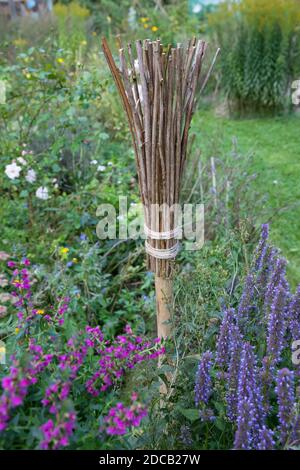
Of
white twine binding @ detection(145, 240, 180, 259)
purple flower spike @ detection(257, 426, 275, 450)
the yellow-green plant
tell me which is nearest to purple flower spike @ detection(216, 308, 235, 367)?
purple flower spike @ detection(257, 426, 275, 450)

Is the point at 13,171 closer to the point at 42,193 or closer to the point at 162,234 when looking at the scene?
the point at 42,193

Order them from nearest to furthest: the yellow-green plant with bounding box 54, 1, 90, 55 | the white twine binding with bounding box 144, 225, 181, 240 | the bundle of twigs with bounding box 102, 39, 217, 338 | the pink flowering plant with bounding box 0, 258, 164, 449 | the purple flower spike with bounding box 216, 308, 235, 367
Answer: the pink flowering plant with bounding box 0, 258, 164, 449
the purple flower spike with bounding box 216, 308, 235, 367
the bundle of twigs with bounding box 102, 39, 217, 338
the white twine binding with bounding box 144, 225, 181, 240
the yellow-green plant with bounding box 54, 1, 90, 55

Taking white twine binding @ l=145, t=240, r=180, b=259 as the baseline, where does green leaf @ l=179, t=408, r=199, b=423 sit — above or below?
below

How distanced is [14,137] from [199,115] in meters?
2.51

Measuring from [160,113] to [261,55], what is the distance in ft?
13.1

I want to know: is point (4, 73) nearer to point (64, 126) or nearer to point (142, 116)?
point (64, 126)

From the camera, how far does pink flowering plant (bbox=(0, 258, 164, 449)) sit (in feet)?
2.89

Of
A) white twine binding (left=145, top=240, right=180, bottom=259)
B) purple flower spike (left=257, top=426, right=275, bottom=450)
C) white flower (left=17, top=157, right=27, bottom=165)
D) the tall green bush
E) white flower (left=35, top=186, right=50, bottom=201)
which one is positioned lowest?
purple flower spike (left=257, top=426, right=275, bottom=450)

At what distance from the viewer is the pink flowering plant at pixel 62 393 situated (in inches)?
34.7

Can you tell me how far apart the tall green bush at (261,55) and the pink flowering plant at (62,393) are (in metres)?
3.97

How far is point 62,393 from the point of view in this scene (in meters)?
0.93

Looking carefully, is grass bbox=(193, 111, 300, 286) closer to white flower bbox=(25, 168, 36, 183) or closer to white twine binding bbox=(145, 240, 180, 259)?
white twine binding bbox=(145, 240, 180, 259)

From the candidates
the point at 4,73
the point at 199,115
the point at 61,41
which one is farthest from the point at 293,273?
the point at 61,41

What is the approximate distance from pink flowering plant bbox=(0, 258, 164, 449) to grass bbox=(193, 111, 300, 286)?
1575 millimetres
